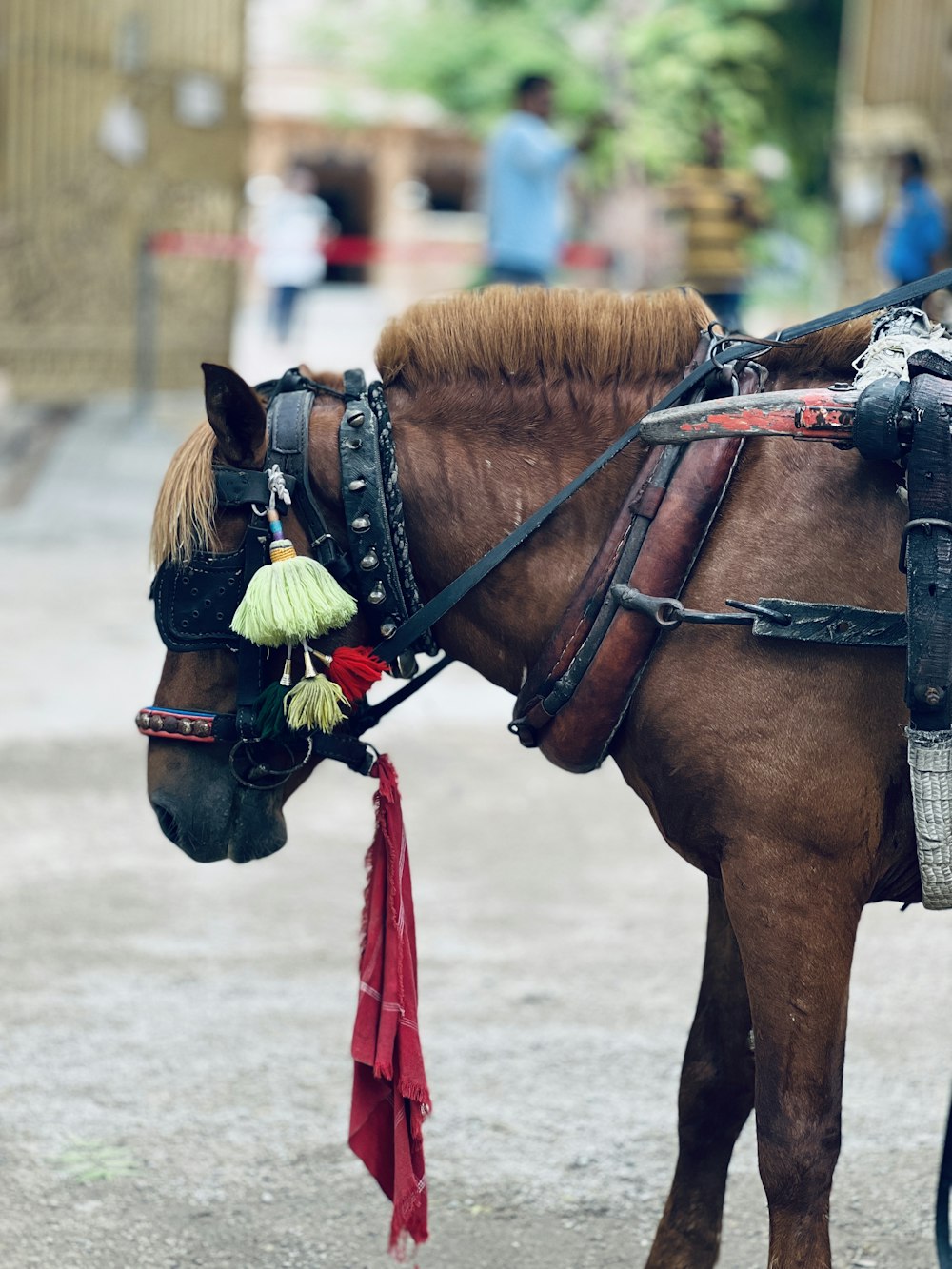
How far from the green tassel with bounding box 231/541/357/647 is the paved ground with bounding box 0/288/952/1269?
4.03 ft

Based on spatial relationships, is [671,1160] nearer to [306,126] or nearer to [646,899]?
[646,899]

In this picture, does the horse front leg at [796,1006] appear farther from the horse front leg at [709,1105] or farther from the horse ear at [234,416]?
the horse ear at [234,416]

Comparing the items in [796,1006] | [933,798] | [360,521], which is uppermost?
[360,521]

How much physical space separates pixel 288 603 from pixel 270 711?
211 millimetres

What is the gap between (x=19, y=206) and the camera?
10516 mm

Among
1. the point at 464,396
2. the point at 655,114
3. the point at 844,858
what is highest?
the point at 655,114

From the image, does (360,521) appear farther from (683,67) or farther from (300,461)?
(683,67)

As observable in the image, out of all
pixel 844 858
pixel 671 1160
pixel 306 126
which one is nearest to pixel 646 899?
pixel 671 1160

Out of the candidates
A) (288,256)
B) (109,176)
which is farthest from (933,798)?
(288,256)

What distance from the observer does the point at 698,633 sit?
82.1 inches

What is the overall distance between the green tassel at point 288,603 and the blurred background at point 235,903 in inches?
48.3

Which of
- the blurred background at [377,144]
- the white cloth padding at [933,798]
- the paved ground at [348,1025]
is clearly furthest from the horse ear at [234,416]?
the blurred background at [377,144]

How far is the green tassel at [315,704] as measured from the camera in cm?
221

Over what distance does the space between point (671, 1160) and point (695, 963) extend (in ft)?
3.07
